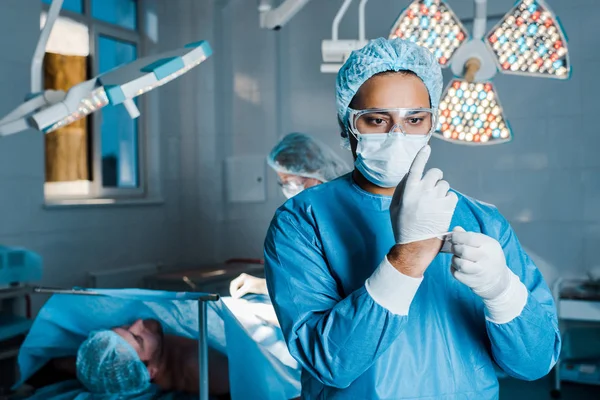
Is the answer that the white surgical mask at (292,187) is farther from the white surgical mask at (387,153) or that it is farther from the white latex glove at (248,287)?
the white surgical mask at (387,153)

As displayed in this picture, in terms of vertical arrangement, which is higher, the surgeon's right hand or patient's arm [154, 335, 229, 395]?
the surgeon's right hand

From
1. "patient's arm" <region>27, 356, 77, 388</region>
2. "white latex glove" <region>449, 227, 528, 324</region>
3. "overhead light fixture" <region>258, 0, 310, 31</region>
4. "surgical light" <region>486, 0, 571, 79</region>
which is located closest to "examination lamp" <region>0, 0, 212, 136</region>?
"overhead light fixture" <region>258, 0, 310, 31</region>

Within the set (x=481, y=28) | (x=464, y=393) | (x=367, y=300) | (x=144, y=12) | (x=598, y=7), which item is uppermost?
(x=144, y=12)

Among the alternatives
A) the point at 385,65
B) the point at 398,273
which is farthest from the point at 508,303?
the point at 385,65

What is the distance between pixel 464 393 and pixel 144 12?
3686mm

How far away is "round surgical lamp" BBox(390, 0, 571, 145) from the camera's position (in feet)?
7.23

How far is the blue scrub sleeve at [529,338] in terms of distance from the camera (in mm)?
825

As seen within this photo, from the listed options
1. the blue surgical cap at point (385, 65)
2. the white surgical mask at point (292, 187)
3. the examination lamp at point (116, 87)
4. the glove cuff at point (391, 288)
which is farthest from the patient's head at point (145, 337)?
the glove cuff at point (391, 288)

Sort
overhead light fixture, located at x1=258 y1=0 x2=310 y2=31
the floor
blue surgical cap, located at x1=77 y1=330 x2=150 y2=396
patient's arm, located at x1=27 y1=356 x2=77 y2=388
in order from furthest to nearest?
the floor
overhead light fixture, located at x1=258 y1=0 x2=310 y2=31
patient's arm, located at x1=27 y1=356 x2=77 y2=388
blue surgical cap, located at x1=77 y1=330 x2=150 y2=396

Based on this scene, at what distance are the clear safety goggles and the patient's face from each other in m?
1.15

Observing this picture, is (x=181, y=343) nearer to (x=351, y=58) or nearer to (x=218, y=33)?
(x=351, y=58)

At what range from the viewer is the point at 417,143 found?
96 centimetres

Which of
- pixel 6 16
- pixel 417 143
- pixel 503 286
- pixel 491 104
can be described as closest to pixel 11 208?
pixel 6 16

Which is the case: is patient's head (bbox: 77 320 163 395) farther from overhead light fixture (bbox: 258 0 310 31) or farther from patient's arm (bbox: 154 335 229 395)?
overhead light fixture (bbox: 258 0 310 31)
